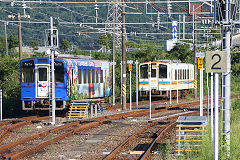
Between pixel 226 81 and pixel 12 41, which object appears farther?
pixel 12 41

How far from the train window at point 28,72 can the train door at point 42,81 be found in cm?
32

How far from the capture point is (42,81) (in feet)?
74.8

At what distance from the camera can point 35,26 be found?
18375 centimetres

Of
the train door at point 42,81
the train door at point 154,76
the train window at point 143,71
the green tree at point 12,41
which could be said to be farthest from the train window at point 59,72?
the green tree at point 12,41

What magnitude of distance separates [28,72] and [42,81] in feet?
3.00

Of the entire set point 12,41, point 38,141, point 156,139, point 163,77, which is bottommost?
point 38,141

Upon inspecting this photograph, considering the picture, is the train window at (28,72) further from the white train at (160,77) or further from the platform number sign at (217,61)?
the platform number sign at (217,61)

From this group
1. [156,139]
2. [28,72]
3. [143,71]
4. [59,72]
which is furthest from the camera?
[143,71]

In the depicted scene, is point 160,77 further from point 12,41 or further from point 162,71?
point 12,41

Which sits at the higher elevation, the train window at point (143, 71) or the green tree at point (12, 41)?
the green tree at point (12, 41)

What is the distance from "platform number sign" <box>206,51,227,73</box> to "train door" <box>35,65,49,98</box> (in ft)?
49.5

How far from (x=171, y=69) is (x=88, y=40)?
15034cm

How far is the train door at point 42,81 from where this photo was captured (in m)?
22.8

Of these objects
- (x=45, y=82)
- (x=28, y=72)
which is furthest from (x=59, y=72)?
(x=28, y=72)
